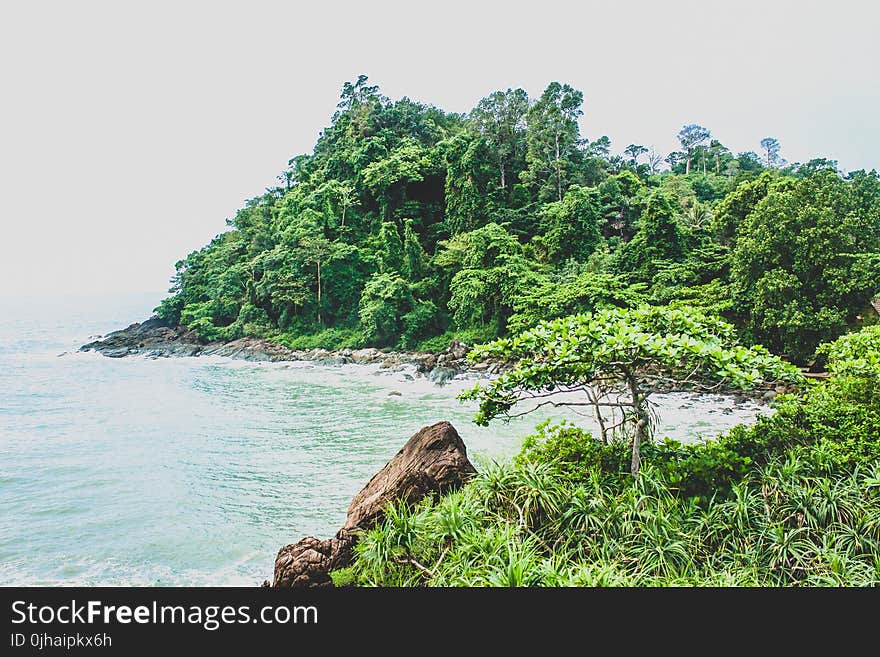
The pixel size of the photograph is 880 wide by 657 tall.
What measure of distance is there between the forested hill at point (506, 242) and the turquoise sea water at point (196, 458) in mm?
3507

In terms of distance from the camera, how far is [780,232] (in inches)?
471

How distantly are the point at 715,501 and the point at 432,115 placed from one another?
108ft

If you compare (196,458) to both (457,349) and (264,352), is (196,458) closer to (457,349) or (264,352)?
(457,349)

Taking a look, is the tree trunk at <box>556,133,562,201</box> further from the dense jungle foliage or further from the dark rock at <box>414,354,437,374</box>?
the dense jungle foliage

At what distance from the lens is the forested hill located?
12.0 meters

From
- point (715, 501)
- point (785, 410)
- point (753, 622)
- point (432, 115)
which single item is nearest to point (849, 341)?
point (785, 410)

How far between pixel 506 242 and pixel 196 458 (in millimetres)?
12672

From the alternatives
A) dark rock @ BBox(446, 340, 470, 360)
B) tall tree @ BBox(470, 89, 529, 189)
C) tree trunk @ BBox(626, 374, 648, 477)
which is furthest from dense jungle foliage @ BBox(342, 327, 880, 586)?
tall tree @ BBox(470, 89, 529, 189)

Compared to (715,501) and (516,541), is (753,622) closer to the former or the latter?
(516,541)

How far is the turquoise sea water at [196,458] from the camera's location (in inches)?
224

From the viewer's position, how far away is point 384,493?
428 cm

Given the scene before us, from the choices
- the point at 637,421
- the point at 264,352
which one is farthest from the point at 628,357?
the point at 264,352

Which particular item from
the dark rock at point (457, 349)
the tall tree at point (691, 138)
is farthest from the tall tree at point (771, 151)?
the dark rock at point (457, 349)

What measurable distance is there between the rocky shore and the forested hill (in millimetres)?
769
